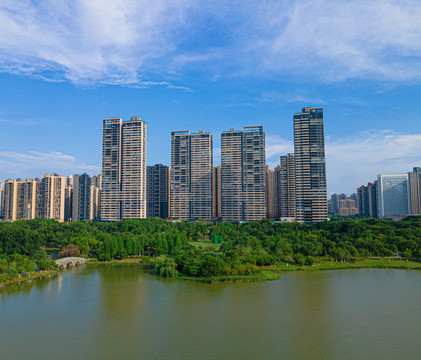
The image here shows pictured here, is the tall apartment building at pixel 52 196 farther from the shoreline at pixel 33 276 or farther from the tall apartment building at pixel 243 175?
the shoreline at pixel 33 276

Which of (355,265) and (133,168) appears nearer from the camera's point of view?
(355,265)

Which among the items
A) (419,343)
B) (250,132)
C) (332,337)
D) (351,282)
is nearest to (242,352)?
(332,337)

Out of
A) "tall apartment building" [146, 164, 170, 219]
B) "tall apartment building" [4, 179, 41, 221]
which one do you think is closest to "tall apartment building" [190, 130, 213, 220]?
"tall apartment building" [146, 164, 170, 219]

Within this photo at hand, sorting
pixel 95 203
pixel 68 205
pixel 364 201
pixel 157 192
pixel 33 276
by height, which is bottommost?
pixel 33 276

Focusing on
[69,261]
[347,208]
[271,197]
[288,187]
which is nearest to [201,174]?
[288,187]

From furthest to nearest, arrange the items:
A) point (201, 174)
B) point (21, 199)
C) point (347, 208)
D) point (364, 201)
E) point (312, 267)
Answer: point (347, 208)
point (364, 201)
point (21, 199)
point (201, 174)
point (312, 267)

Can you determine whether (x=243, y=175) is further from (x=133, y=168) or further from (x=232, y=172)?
(x=133, y=168)

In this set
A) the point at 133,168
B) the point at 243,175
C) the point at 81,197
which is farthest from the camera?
the point at 81,197
